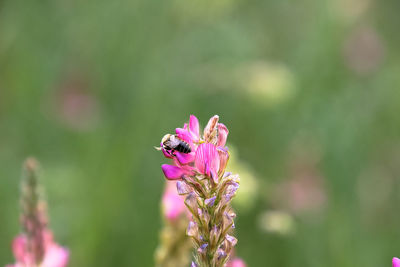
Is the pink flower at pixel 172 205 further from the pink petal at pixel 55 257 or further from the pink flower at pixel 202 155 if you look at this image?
the pink flower at pixel 202 155

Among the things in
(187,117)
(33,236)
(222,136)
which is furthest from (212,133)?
(187,117)

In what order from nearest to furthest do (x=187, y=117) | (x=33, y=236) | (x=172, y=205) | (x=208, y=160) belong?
(x=208, y=160), (x=33, y=236), (x=172, y=205), (x=187, y=117)

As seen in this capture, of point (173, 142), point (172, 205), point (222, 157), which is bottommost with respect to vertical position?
point (222, 157)

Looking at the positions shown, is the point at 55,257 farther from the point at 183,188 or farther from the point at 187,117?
the point at 187,117

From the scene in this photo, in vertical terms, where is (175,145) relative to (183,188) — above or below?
above

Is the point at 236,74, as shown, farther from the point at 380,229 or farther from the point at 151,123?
the point at 380,229

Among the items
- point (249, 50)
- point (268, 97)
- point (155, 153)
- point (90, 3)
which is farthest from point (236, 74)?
point (90, 3)

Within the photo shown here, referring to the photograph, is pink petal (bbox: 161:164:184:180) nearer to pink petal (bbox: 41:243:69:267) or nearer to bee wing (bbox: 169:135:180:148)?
bee wing (bbox: 169:135:180:148)
